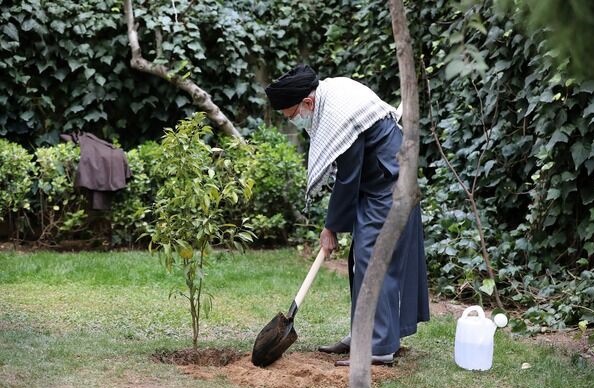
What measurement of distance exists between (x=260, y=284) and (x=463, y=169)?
2017mm

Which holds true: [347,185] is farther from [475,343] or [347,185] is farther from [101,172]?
[101,172]

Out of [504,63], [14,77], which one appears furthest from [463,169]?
[14,77]

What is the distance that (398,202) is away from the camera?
2678mm

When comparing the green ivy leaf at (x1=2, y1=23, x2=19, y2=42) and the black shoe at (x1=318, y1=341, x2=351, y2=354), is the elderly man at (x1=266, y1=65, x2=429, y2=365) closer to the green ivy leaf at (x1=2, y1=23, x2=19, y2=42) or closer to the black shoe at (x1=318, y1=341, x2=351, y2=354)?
the black shoe at (x1=318, y1=341, x2=351, y2=354)

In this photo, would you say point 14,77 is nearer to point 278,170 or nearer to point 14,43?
point 14,43

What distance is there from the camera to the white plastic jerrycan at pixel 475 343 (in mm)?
4383

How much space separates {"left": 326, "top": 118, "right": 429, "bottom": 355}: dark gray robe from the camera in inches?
172

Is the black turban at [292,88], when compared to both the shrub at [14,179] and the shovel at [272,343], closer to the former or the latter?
the shovel at [272,343]

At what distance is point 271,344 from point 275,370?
0.44ft

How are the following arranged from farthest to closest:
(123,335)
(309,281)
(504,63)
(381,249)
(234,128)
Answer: (234,128)
(504,63)
(123,335)
(309,281)
(381,249)

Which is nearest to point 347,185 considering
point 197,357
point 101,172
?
point 197,357

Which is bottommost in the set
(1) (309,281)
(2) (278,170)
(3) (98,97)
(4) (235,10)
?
(1) (309,281)

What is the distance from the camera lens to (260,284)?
6703mm

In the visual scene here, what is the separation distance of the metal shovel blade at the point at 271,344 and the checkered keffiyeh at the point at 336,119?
76cm
